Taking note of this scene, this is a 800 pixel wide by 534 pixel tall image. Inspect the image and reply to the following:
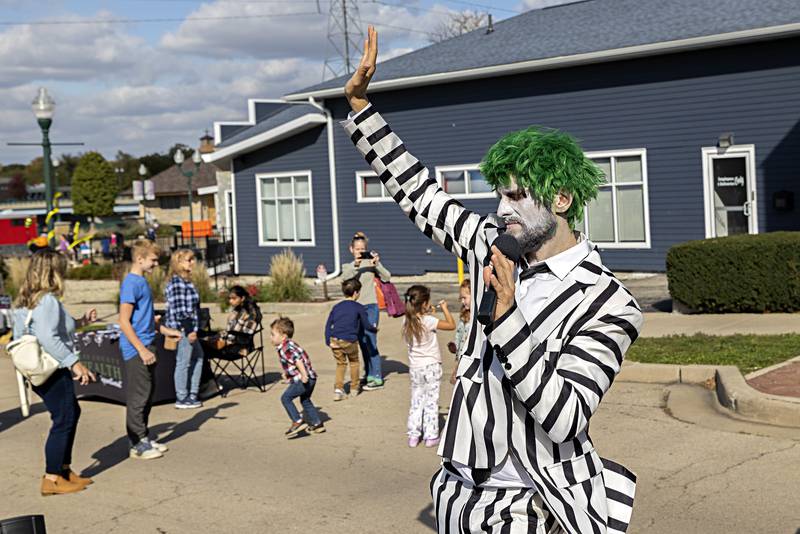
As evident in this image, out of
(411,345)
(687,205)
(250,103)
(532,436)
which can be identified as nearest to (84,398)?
(411,345)

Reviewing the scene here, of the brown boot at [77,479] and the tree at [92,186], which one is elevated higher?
the tree at [92,186]

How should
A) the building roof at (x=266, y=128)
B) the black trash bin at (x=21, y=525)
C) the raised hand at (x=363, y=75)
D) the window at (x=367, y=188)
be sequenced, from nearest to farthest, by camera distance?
the raised hand at (x=363, y=75), the black trash bin at (x=21, y=525), the window at (x=367, y=188), the building roof at (x=266, y=128)

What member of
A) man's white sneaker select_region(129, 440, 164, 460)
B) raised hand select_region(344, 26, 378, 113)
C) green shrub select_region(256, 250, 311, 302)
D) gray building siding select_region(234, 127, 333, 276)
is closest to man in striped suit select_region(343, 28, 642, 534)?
raised hand select_region(344, 26, 378, 113)

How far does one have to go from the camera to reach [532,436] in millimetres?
2889

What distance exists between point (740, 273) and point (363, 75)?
12.5 metres

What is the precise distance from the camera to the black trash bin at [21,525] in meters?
3.58

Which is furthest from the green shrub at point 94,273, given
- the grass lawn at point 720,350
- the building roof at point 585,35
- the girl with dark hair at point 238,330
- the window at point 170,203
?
the window at point 170,203

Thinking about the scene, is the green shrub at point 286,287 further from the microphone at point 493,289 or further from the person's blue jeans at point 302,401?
the microphone at point 493,289

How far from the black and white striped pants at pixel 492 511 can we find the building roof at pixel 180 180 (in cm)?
7676

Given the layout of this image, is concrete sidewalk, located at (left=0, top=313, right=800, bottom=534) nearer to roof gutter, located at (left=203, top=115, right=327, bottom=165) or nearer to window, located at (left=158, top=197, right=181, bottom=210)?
roof gutter, located at (left=203, top=115, right=327, bottom=165)

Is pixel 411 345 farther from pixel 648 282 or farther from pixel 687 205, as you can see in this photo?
pixel 687 205

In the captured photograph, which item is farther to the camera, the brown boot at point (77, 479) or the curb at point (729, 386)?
the curb at point (729, 386)

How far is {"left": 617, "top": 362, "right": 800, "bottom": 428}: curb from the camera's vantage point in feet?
28.8

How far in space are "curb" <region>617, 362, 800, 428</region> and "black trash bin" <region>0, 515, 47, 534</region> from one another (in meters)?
6.70
